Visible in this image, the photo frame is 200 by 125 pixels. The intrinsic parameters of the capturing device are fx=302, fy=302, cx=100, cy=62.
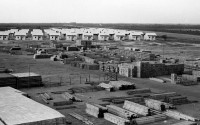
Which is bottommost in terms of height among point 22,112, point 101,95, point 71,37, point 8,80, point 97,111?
point 101,95

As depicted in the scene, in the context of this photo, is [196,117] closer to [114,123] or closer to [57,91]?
[114,123]

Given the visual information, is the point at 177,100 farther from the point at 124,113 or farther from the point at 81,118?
the point at 81,118

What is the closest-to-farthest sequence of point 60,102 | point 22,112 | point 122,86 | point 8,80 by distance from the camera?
point 22,112 < point 60,102 < point 8,80 < point 122,86

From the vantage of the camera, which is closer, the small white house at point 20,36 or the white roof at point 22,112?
the white roof at point 22,112

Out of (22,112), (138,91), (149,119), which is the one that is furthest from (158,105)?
(22,112)

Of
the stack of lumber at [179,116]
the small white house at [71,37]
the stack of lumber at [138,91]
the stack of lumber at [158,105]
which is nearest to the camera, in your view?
the stack of lumber at [179,116]

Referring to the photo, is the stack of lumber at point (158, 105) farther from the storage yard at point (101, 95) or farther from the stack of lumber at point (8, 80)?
the stack of lumber at point (8, 80)

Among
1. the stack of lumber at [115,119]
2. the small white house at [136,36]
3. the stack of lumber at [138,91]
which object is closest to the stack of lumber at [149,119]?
the stack of lumber at [115,119]

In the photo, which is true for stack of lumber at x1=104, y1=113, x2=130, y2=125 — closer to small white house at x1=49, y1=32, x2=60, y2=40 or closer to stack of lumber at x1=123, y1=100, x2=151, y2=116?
stack of lumber at x1=123, y1=100, x2=151, y2=116
